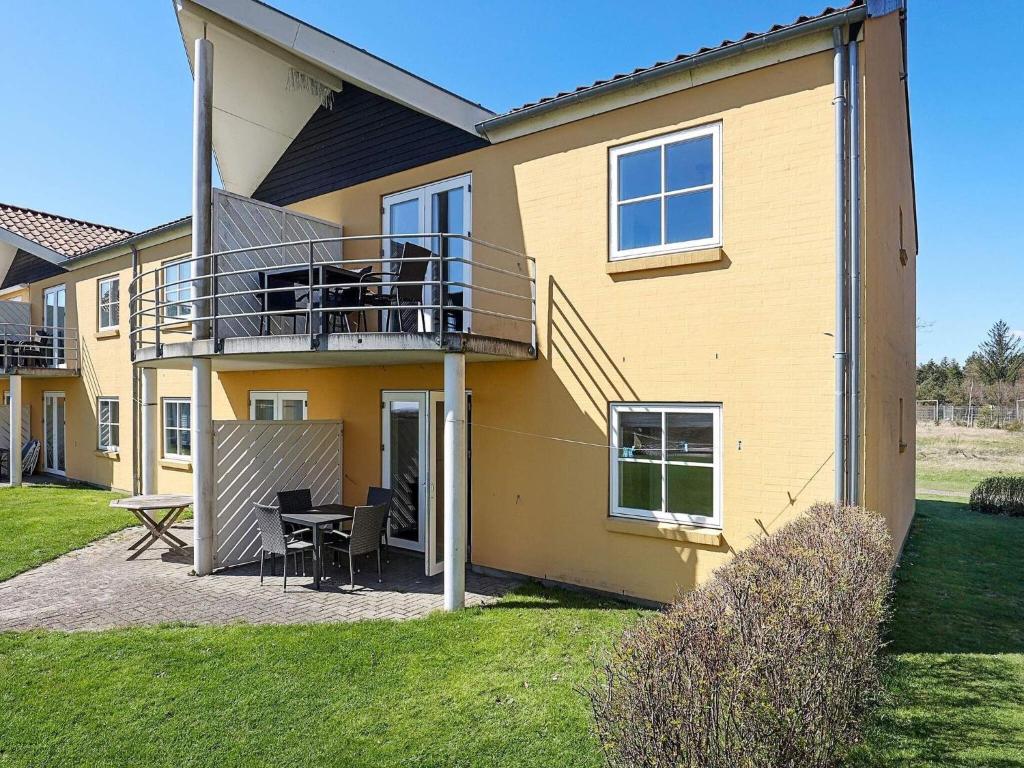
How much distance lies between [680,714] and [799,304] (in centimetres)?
514

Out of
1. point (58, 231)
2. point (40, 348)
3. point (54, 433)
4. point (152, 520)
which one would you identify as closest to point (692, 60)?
point (152, 520)

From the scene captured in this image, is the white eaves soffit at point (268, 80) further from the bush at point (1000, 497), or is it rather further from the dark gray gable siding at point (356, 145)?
the bush at point (1000, 497)

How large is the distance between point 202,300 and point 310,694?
19.2ft

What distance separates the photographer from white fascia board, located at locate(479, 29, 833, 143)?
6.40m

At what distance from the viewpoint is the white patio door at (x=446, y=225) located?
916cm

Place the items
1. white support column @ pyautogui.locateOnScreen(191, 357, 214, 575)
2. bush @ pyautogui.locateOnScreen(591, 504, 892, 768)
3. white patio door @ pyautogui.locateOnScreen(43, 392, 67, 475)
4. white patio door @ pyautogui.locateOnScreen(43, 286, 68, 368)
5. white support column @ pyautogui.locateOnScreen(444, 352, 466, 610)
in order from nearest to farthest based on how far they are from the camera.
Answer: bush @ pyautogui.locateOnScreen(591, 504, 892, 768), white support column @ pyautogui.locateOnScreen(444, 352, 466, 610), white support column @ pyautogui.locateOnScreen(191, 357, 214, 575), white patio door @ pyautogui.locateOnScreen(43, 286, 68, 368), white patio door @ pyautogui.locateOnScreen(43, 392, 67, 475)

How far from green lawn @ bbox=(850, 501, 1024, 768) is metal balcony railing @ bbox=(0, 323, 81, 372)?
2035 centimetres

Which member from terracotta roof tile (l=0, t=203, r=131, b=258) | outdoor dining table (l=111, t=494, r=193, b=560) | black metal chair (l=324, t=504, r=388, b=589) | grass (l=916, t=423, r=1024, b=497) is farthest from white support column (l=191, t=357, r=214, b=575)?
grass (l=916, t=423, r=1024, b=497)

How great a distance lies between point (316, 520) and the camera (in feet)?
26.7

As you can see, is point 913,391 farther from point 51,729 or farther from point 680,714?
point 51,729

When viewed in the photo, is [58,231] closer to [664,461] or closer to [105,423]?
[105,423]

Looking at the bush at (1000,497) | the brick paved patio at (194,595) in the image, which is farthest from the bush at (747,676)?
the bush at (1000,497)

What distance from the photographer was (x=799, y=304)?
21.1ft

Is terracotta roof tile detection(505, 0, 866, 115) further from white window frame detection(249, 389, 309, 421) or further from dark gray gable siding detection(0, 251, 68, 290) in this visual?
dark gray gable siding detection(0, 251, 68, 290)
